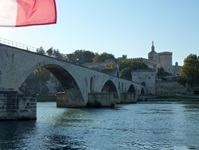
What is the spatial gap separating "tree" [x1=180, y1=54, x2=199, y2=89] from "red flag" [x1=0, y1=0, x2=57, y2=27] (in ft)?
329

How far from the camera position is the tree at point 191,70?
4059 inches

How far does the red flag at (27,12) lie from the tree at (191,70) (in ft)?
329

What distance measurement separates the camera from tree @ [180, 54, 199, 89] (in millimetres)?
103094

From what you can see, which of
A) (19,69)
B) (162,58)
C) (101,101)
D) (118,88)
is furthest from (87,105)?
(162,58)

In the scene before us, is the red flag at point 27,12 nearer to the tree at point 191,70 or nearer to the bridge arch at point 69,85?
the bridge arch at point 69,85

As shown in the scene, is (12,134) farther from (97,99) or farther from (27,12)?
(97,99)

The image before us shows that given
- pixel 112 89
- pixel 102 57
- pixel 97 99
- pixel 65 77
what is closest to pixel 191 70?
pixel 112 89

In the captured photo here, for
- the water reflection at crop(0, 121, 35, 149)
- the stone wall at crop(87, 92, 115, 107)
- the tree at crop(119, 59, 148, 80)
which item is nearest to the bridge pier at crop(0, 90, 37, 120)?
the water reflection at crop(0, 121, 35, 149)

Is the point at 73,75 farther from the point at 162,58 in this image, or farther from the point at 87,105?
the point at 162,58

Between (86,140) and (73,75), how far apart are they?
32.3 meters

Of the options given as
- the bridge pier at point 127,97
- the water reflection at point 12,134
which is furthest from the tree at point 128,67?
the water reflection at point 12,134

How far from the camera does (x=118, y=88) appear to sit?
281ft

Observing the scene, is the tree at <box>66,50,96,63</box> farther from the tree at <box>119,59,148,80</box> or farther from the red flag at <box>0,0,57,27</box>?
the red flag at <box>0,0,57,27</box>

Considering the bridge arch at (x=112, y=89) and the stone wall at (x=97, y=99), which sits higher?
the bridge arch at (x=112, y=89)
